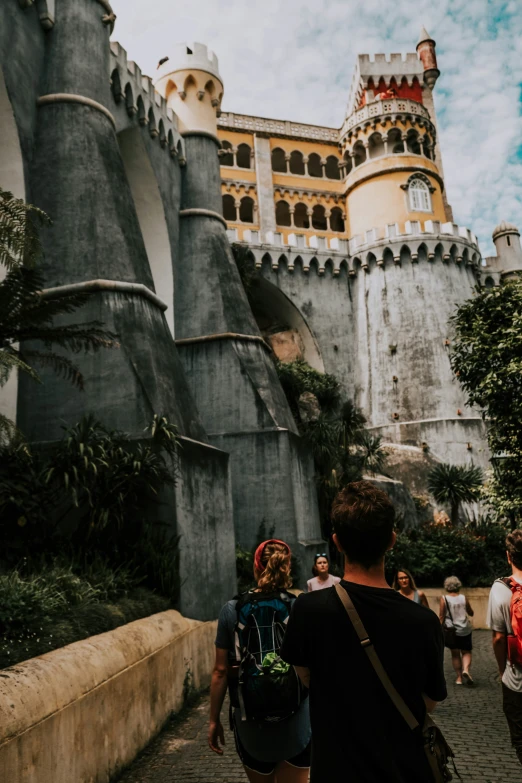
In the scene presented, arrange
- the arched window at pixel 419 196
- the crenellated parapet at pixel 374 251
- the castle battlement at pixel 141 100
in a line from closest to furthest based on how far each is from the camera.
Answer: the castle battlement at pixel 141 100, the crenellated parapet at pixel 374 251, the arched window at pixel 419 196

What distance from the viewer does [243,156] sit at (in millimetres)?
40031

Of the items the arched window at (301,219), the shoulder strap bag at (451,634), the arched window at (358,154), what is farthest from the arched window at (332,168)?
the shoulder strap bag at (451,634)

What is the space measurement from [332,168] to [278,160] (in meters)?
3.53

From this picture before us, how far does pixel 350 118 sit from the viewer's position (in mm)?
37219

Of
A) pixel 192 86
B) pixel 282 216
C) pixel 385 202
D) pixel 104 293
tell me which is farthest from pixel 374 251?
pixel 104 293

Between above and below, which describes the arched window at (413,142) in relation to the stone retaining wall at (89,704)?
above

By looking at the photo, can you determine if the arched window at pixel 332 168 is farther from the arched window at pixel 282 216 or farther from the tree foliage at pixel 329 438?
the tree foliage at pixel 329 438

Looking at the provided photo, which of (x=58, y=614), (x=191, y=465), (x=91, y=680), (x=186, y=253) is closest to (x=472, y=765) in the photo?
(x=91, y=680)

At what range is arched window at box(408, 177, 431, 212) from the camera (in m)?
34.4

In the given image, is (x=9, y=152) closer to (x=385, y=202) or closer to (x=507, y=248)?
(x=385, y=202)

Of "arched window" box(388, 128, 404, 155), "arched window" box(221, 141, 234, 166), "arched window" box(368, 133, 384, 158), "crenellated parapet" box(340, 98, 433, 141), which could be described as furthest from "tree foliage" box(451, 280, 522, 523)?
"arched window" box(221, 141, 234, 166)

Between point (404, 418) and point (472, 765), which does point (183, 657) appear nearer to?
point (472, 765)

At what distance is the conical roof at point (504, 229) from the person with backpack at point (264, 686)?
3717cm

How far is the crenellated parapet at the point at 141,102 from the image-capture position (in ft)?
53.3
